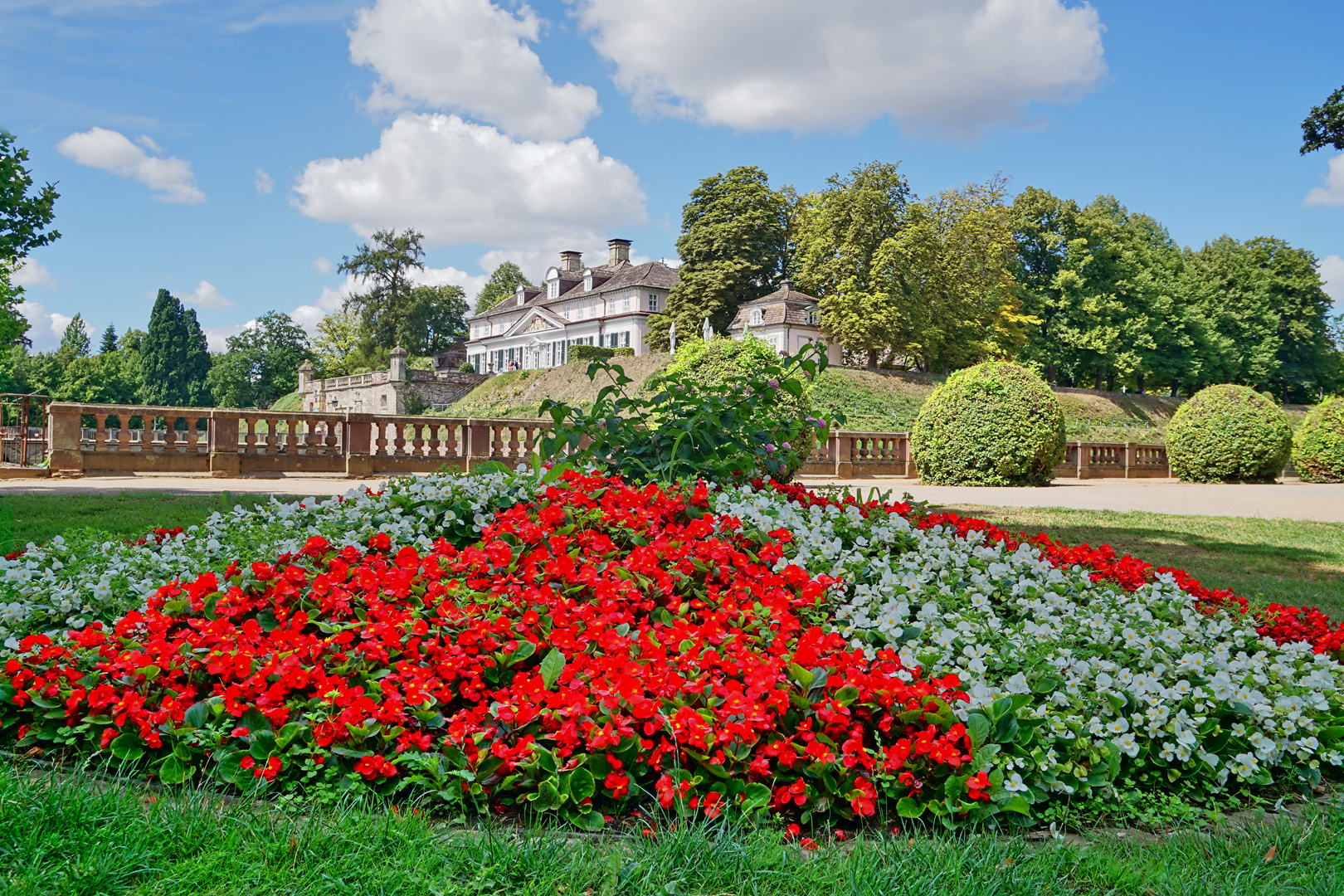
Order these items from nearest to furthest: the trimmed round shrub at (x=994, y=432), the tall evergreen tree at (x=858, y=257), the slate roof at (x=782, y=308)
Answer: the trimmed round shrub at (x=994, y=432) < the tall evergreen tree at (x=858, y=257) < the slate roof at (x=782, y=308)

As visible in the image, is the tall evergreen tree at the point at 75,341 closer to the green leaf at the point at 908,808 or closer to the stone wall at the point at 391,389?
the stone wall at the point at 391,389

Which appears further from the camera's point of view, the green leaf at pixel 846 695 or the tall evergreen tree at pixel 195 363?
the tall evergreen tree at pixel 195 363

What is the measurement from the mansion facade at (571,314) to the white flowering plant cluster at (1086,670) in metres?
64.9

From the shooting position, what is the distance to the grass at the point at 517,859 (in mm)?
Result: 1999

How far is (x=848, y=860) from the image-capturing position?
2150 mm

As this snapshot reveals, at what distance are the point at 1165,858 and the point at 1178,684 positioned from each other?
2.91 feet

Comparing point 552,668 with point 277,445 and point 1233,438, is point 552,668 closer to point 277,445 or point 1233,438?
point 277,445

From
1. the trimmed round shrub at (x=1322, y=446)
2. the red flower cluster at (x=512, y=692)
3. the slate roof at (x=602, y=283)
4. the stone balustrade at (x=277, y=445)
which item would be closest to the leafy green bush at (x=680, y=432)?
the red flower cluster at (x=512, y=692)

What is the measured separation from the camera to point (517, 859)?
82.2 inches

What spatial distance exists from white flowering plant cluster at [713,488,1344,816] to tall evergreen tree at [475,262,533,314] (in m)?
92.3

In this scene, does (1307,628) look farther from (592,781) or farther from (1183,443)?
(1183,443)

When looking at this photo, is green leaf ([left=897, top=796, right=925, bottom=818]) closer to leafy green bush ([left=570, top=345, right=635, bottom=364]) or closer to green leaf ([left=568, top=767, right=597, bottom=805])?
green leaf ([left=568, top=767, right=597, bottom=805])

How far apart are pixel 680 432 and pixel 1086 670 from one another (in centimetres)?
254

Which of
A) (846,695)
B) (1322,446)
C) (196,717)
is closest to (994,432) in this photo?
(1322,446)
